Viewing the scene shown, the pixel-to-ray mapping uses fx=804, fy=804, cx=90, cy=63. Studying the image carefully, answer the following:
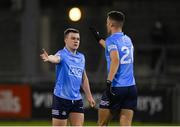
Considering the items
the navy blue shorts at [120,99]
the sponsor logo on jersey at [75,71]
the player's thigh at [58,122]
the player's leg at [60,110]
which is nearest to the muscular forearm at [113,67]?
the navy blue shorts at [120,99]

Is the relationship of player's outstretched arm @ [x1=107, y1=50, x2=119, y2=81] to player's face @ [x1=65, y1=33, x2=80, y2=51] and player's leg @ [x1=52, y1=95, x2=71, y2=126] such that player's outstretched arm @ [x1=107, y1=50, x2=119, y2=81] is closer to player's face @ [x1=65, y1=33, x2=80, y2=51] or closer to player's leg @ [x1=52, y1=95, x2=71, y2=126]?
player's face @ [x1=65, y1=33, x2=80, y2=51]

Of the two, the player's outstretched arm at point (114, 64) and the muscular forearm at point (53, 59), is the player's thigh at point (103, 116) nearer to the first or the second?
the player's outstretched arm at point (114, 64)

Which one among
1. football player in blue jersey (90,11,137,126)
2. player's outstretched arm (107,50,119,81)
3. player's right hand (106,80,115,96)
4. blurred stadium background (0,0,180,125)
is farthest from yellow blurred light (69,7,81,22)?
player's outstretched arm (107,50,119,81)

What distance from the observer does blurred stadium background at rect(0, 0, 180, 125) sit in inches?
868

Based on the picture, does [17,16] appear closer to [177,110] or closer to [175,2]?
[175,2]

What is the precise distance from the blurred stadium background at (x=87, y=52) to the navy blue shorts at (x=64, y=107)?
31.6 feet

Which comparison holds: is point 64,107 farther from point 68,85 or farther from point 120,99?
point 120,99

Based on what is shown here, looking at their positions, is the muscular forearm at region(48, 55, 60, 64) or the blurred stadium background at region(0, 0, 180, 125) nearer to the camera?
the muscular forearm at region(48, 55, 60, 64)

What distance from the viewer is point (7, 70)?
29891 millimetres

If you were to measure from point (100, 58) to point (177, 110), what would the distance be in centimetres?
669

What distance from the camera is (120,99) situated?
11938mm

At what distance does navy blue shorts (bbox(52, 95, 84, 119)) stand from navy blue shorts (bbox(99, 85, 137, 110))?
39 centimetres

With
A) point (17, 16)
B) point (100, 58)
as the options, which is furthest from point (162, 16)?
point (17, 16)

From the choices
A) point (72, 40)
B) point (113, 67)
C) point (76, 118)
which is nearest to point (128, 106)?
point (113, 67)
